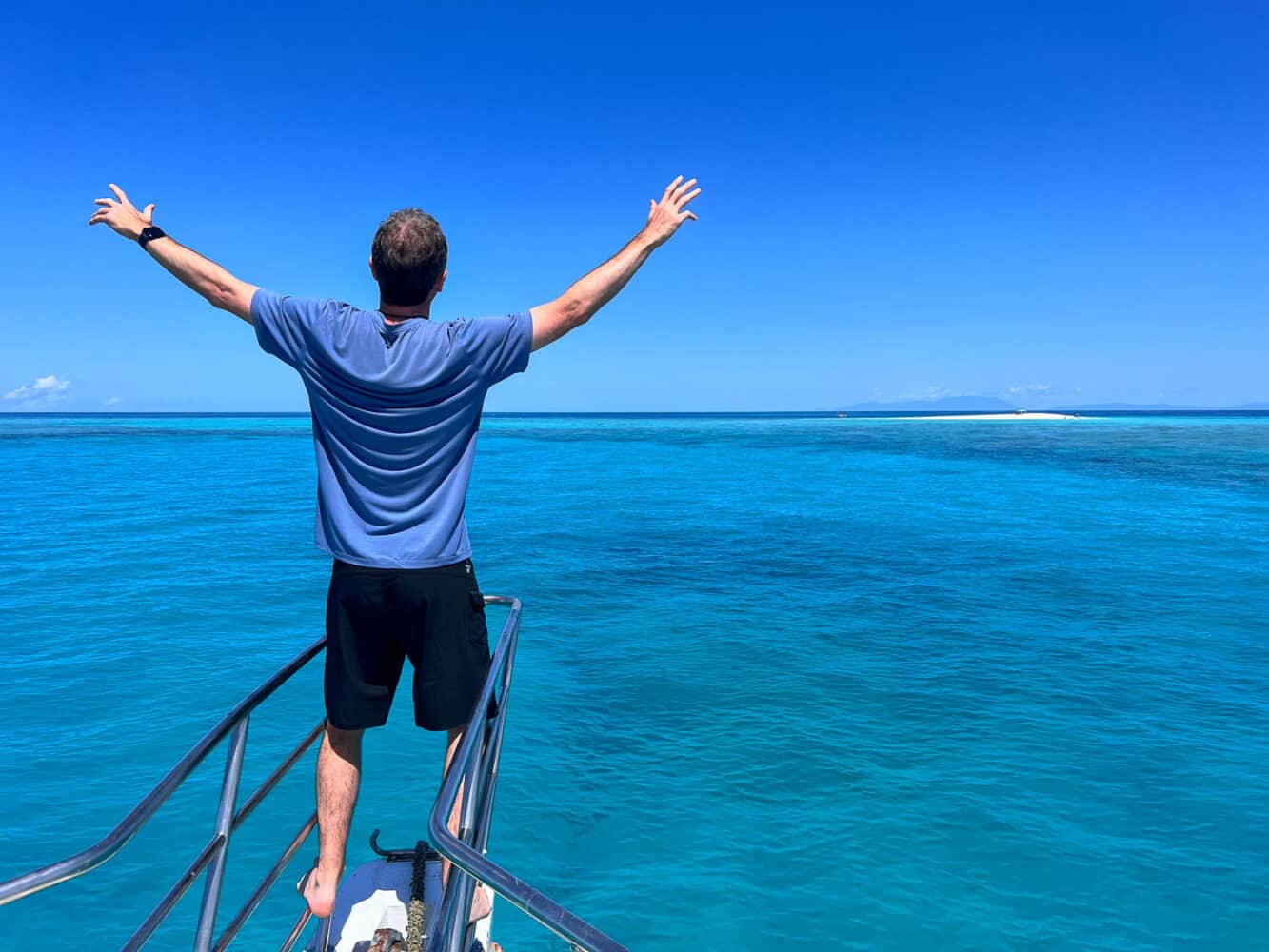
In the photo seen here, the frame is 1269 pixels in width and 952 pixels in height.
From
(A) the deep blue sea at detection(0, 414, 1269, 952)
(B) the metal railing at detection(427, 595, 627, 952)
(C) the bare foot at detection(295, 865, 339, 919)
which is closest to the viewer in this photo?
(B) the metal railing at detection(427, 595, 627, 952)

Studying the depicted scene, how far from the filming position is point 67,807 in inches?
257

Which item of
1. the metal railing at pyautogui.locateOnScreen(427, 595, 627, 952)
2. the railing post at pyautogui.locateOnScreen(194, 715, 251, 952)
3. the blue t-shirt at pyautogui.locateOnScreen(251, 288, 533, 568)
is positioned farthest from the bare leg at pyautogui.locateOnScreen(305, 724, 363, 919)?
the blue t-shirt at pyautogui.locateOnScreen(251, 288, 533, 568)

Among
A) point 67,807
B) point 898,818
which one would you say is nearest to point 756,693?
point 898,818

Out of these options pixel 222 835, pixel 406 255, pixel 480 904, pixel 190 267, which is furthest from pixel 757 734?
pixel 190 267

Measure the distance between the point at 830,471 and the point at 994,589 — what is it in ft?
88.3

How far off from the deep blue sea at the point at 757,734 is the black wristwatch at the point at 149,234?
488 cm

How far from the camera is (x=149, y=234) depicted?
85.5 inches

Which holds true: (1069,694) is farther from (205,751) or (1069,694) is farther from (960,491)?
(960,491)

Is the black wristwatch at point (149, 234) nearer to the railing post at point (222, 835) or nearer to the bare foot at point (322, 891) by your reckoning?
the railing post at point (222, 835)

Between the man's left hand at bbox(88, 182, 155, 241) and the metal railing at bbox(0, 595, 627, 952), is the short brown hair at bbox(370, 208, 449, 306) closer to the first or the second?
the man's left hand at bbox(88, 182, 155, 241)

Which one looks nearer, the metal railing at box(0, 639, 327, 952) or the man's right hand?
the metal railing at box(0, 639, 327, 952)

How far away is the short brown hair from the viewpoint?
211 cm

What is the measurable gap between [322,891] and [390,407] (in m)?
1.50

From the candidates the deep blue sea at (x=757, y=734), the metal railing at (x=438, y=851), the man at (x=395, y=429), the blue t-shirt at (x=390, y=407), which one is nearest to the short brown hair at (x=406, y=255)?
the man at (x=395, y=429)
